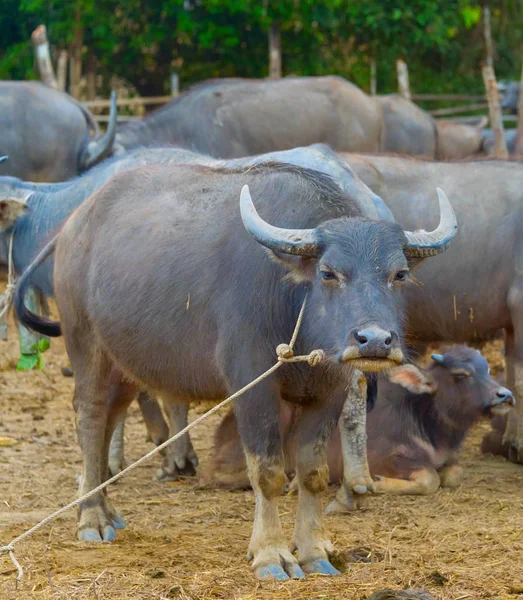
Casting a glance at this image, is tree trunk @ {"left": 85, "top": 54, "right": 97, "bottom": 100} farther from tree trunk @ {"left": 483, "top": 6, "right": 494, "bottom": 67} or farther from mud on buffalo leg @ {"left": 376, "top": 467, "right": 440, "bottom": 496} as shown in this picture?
mud on buffalo leg @ {"left": 376, "top": 467, "right": 440, "bottom": 496}

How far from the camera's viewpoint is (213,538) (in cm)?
555

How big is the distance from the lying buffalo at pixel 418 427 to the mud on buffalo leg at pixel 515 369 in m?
0.15

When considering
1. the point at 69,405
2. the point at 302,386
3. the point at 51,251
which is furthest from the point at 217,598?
the point at 69,405

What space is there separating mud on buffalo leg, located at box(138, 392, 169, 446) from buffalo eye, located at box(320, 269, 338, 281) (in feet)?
10.1

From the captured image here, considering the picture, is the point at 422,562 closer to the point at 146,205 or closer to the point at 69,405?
the point at 146,205

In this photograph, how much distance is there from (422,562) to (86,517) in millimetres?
1833

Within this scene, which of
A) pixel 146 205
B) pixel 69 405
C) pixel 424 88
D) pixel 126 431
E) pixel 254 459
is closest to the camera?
pixel 254 459

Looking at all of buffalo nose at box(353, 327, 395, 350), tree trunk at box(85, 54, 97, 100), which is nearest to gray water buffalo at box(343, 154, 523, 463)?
buffalo nose at box(353, 327, 395, 350)

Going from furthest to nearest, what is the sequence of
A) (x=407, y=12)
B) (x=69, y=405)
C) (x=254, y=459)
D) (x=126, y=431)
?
(x=407, y=12) < (x=69, y=405) < (x=126, y=431) < (x=254, y=459)

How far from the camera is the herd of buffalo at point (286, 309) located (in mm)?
4633

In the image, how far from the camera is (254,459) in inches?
189

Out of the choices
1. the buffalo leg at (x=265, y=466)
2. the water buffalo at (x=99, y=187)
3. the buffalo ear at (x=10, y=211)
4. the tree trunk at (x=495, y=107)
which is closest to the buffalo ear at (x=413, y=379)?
the water buffalo at (x=99, y=187)

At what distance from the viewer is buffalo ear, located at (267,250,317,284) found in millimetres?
4645

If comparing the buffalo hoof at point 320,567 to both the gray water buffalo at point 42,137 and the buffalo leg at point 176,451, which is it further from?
the gray water buffalo at point 42,137
